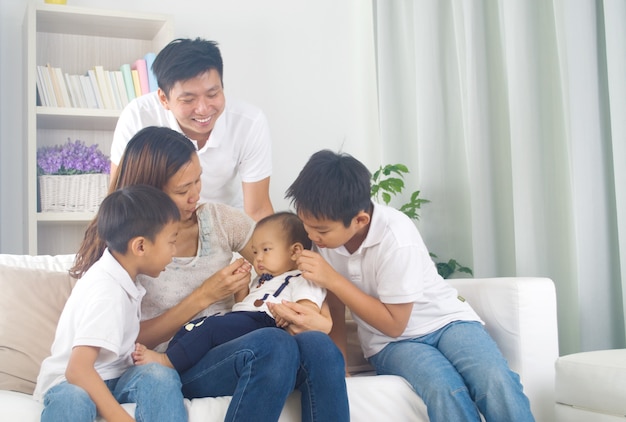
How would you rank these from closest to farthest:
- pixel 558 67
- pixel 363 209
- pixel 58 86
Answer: pixel 363 209 → pixel 558 67 → pixel 58 86

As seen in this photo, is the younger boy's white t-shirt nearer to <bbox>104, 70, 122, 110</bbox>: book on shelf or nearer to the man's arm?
the man's arm

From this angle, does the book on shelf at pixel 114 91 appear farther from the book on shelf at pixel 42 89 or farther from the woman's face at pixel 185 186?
the woman's face at pixel 185 186

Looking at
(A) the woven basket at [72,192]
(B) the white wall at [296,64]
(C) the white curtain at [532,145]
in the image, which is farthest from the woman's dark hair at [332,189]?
(B) the white wall at [296,64]

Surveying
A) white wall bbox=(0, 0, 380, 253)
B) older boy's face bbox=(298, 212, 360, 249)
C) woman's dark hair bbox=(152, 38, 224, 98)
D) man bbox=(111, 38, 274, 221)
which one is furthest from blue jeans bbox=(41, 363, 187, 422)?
white wall bbox=(0, 0, 380, 253)

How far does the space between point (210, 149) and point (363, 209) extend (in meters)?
0.68

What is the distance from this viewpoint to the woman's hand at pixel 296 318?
164 cm

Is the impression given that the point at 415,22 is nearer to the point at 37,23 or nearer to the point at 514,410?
the point at 37,23

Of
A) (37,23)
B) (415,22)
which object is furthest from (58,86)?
(415,22)

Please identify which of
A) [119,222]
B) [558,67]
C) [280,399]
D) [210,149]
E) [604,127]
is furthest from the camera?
[558,67]

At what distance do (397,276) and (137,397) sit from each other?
2.19ft

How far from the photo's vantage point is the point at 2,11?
3.31 m

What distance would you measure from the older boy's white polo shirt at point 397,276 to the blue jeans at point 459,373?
0.04 metres

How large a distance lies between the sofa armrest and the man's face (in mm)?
959

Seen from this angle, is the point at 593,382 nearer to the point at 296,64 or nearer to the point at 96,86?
the point at 96,86
